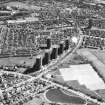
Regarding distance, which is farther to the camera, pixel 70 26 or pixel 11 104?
pixel 70 26

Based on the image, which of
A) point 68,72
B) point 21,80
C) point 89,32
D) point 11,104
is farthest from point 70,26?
point 11,104

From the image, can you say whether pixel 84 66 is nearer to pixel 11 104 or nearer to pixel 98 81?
pixel 98 81

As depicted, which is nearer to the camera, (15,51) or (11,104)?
(11,104)

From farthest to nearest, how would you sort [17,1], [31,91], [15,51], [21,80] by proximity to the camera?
[17,1]
[15,51]
[21,80]
[31,91]

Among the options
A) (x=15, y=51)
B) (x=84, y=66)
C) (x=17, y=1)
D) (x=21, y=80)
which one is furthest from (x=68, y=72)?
(x=17, y=1)

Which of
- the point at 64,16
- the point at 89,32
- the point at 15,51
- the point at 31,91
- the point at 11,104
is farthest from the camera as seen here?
the point at 64,16

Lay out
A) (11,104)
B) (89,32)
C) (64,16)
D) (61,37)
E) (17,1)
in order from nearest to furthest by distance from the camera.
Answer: (11,104) < (61,37) < (89,32) < (64,16) < (17,1)

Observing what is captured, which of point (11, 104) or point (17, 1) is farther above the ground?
point (17, 1)

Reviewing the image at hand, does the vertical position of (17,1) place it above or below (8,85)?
above

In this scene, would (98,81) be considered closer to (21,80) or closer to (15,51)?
(21,80)

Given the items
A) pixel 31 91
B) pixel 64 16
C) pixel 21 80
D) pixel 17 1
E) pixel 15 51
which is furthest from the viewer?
pixel 17 1
